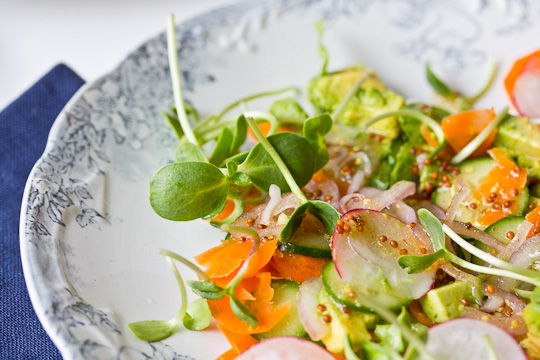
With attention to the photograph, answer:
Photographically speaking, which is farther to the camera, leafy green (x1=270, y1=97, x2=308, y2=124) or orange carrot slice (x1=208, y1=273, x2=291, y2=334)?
leafy green (x1=270, y1=97, x2=308, y2=124)

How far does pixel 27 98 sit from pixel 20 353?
1.44 meters

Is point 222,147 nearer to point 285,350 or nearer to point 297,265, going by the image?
point 297,265

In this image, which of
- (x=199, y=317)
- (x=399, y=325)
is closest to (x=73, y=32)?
(x=199, y=317)

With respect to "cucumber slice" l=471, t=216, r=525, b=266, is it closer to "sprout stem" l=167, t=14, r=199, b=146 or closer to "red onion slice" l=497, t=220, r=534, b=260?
"red onion slice" l=497, t=220, r=534, b=260

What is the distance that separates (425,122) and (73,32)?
2601mm

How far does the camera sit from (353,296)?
5.81 feet

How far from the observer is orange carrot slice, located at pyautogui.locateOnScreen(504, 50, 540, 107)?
2.87m

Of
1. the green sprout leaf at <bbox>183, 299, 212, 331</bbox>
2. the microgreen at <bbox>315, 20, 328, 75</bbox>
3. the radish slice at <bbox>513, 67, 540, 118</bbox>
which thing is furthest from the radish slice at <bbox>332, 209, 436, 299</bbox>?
the radish slice at <bbox>513, 67, 540, 118</bbox>

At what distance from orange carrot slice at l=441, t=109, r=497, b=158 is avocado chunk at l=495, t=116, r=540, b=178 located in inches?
2.0

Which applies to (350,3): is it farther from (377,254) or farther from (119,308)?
(119,308)

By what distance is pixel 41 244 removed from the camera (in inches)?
75.2

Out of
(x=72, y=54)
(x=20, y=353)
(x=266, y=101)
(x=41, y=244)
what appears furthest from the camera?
(x=72, y=54)

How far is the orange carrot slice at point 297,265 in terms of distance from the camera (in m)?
2.00

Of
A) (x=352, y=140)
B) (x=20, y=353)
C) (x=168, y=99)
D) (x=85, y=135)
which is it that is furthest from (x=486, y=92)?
(x=20, y=353)
